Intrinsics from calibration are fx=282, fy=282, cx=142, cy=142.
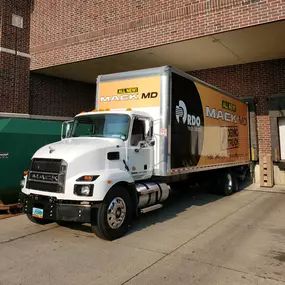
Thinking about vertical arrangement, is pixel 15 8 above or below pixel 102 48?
above

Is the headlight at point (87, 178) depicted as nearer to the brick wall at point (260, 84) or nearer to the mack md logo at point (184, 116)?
the mack md logo at point (184, 116)

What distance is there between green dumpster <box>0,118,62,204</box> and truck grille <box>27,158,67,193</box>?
2026 millimetres

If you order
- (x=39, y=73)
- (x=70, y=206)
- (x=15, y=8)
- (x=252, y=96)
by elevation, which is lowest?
(x=70, y=206)

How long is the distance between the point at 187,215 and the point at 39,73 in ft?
36.5

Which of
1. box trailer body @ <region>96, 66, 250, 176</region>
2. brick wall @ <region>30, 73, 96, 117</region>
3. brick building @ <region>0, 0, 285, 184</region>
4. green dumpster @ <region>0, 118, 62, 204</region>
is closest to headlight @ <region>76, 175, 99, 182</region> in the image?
box trailer body @ <region>96, 66, 250, 176</region>

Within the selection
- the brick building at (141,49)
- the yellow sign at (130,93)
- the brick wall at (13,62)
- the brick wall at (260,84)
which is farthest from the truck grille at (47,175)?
the brick wall at (260,84)

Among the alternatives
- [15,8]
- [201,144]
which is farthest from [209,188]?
[15,8]

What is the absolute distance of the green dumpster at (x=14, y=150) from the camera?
740 centimetres

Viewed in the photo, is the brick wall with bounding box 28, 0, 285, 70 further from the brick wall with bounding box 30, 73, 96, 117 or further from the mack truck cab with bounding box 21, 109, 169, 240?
the mack truck cab with bounding box 21, 109, 169, 240

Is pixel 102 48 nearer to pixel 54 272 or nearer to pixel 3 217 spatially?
pixel 3 217

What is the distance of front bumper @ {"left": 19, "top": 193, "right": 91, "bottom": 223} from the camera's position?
5062 millimetres

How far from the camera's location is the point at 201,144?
27.8 feet

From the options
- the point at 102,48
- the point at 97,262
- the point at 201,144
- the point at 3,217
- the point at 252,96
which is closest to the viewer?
the point at 97,262

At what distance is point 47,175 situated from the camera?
549cm
